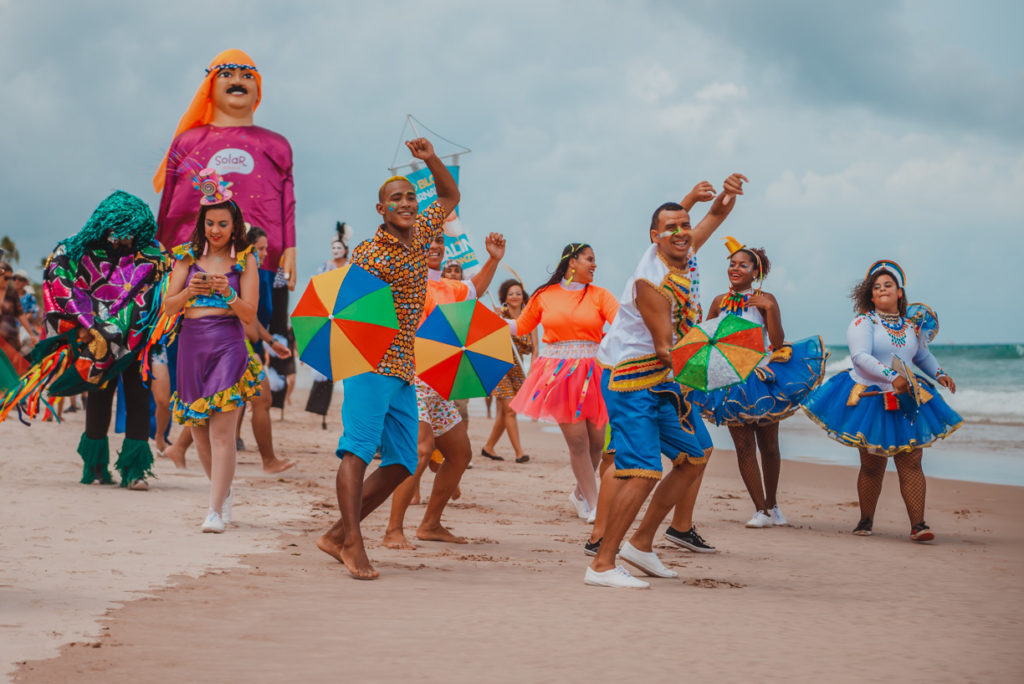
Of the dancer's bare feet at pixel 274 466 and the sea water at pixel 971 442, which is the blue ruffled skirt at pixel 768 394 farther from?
the dancer's bare feet at pixel 274 466

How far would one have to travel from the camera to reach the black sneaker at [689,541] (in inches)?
256

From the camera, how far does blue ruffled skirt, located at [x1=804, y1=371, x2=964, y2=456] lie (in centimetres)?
737

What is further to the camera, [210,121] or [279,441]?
[279,441]

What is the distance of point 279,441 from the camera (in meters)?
13.3

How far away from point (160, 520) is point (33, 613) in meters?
2.63

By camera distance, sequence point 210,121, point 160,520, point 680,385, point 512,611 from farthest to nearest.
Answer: point 210,121
point 160,520
point 680,385
point 512,611

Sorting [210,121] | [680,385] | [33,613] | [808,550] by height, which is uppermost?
[210,121]

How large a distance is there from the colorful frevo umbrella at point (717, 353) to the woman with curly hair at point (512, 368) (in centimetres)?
239

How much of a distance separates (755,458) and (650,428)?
111 inches

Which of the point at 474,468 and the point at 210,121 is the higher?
the point at 210,121

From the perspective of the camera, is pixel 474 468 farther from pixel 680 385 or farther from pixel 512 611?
pixel 512 611

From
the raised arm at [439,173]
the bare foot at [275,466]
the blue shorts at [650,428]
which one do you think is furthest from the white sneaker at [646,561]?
the bare foot at [275,466]

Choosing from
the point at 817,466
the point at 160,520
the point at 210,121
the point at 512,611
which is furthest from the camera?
the point at 817,466

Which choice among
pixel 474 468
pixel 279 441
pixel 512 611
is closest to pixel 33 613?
pixel 512 611
